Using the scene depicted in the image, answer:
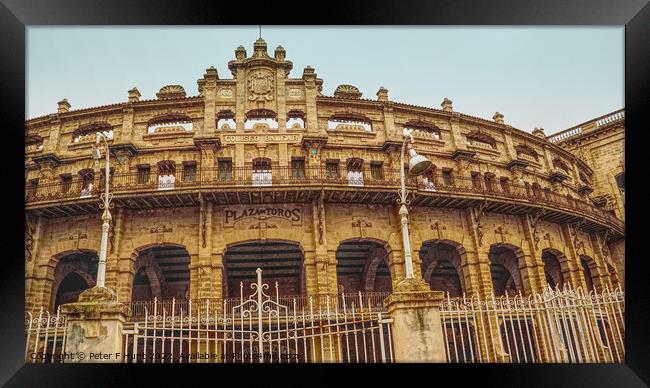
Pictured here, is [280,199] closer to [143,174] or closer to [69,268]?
[143,174]

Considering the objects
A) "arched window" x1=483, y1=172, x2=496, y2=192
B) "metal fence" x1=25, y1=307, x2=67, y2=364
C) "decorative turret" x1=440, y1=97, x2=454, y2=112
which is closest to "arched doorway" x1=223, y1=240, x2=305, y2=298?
"metal fence" x1=25, y1=307, x2=67, y2=364

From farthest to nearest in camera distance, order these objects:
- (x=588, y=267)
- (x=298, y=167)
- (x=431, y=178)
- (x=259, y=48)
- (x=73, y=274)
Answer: (x=588, y=267)
(x=259, y=48)
(x=73, y=274)
(x=431, y=178)
(x=298, y=167)

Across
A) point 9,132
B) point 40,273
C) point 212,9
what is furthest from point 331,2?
point 40,273

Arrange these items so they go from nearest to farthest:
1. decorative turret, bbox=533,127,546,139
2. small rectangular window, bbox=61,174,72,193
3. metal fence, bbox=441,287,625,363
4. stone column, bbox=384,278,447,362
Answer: stone column, bbox=384,278,447,362
metal fence, bbox=441,287,625,363
small rectangular window, bbox=61,174,72,193
decorative turret, bbox=533,127,546,139

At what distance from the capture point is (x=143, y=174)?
18906 mm

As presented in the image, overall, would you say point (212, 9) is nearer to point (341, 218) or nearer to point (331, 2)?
point (331, 2)

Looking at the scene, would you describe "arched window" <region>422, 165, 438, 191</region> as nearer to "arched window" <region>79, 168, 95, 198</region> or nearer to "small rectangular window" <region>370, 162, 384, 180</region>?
"small rectangular window" <region>370, 162, 384, 180</region>

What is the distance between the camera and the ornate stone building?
17.1m

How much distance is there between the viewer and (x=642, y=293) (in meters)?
6.87

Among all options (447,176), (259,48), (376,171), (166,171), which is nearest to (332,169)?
(376,171)

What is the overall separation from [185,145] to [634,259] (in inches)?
658

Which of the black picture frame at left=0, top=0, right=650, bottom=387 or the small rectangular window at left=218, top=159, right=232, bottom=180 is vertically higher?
the small rectangular window at left=218, top=159, right=232, bottom=180

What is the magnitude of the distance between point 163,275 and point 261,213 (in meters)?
6.85

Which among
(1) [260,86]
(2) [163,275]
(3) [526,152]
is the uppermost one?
(1) [260,86]
